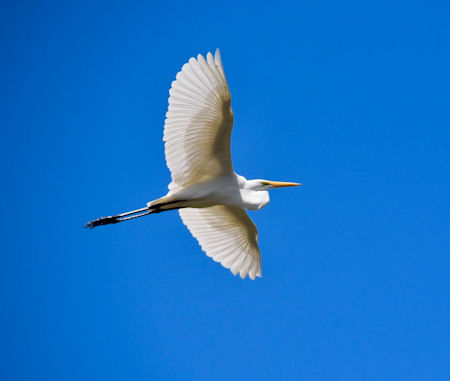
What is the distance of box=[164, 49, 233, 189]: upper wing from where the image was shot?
23.8 ft

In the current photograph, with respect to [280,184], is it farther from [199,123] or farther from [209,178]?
[199,123]

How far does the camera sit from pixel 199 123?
306 inches

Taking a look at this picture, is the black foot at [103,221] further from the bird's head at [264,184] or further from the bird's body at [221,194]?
the bird's head at [264,184]

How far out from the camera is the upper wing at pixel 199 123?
23.8 feet

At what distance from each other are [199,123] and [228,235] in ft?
7.55

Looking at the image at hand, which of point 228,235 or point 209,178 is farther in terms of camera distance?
point 228,235

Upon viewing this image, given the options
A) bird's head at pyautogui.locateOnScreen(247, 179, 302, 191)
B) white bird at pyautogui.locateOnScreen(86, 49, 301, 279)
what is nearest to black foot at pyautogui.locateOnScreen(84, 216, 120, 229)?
white bird at pyautogui.locateOnScreen(86, 49, 301, 279)

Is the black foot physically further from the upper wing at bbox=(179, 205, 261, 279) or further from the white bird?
the upper wing at bbox=(179, 205, 261, 279)

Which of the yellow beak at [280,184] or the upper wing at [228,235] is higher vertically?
the yellow beak at [280,184]

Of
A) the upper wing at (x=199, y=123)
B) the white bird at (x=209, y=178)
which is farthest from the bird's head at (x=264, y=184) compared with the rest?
→ the upper wing at (x=199, y=123)

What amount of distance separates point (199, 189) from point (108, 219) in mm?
1521

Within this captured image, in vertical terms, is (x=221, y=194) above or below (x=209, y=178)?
below

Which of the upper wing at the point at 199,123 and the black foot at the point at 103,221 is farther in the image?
the black foot at the point at 103,221

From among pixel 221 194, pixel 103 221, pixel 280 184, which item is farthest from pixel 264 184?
pixel 103 221
